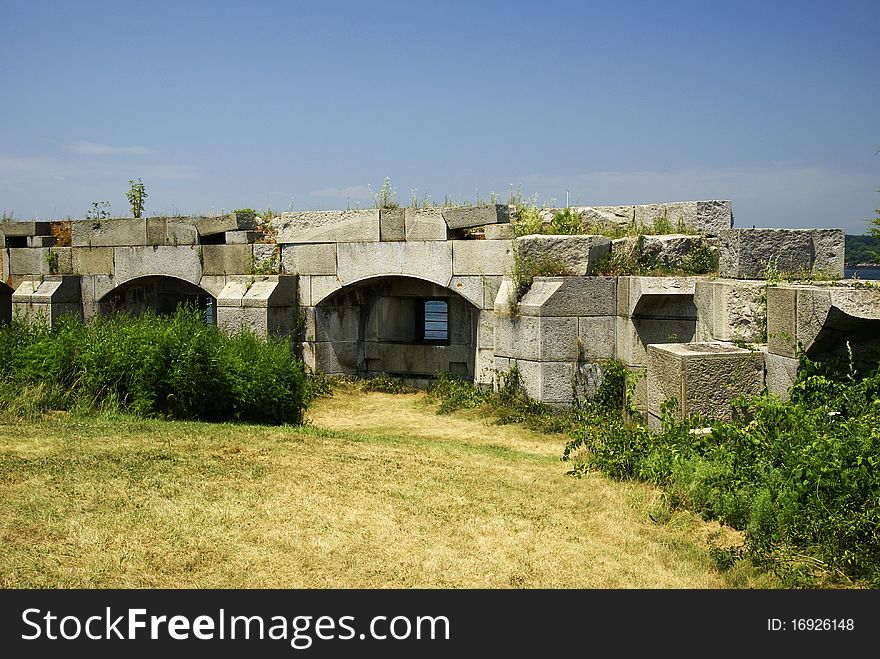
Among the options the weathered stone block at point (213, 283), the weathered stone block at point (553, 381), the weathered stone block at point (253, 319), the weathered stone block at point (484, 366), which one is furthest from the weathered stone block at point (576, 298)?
the weathered stone block at point (213, 283)

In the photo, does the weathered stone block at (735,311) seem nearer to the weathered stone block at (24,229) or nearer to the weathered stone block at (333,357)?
the weathered stone block at (333,357)

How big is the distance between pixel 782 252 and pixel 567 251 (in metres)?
2.48

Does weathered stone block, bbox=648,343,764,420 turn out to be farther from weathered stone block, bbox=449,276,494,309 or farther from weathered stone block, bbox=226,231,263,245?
weathered stone block, bbox=226,231,263,245

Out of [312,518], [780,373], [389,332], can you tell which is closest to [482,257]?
[389,332]

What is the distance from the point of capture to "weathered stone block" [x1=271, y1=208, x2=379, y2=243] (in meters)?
11.9

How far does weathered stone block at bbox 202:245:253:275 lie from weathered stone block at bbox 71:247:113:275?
1.91 metres

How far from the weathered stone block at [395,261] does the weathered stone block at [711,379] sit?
4.70 m

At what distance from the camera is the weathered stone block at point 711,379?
709 cm

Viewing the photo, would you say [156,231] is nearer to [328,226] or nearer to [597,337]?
[328,226]

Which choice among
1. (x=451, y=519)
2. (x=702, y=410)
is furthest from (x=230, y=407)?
(x=702, y=410)

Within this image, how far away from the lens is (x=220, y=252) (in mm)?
12867

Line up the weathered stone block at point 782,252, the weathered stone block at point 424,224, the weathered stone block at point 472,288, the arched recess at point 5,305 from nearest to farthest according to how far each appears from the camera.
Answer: the weathered stone block at point 782,252, the weathered stone block at point 472,288, the weathered stone block at point 424,224, the arched recess at point 5,305

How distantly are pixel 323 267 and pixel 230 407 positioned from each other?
375 centimetres

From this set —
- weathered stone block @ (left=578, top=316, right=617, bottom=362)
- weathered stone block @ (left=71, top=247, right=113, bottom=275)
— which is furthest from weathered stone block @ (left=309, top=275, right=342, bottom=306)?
weathered stone block @ (left=578, top=316, right=617, bottom=362)
